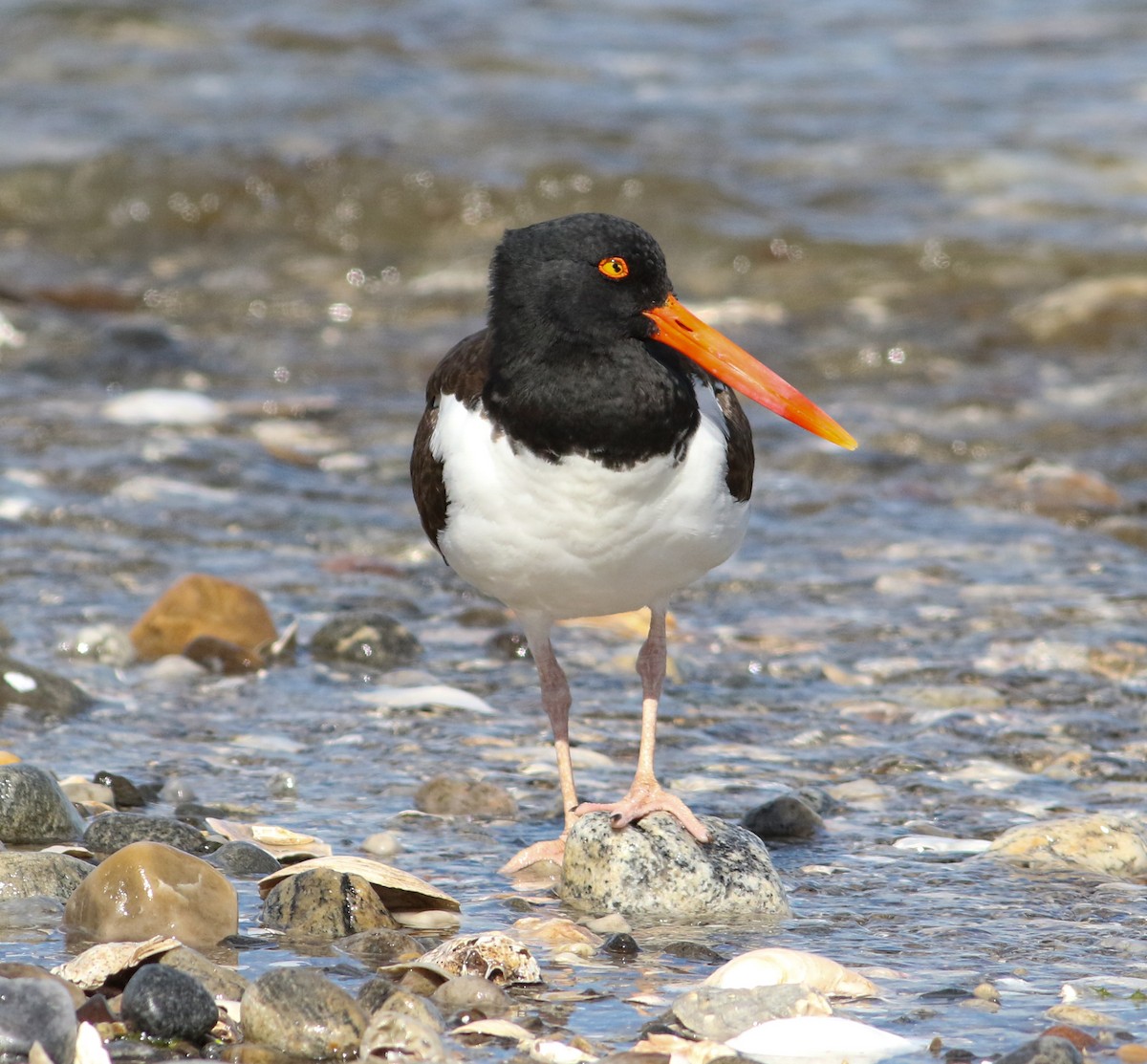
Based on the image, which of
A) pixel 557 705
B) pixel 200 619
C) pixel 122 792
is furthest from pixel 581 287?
pixel 200 619

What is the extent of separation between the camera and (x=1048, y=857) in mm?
3531

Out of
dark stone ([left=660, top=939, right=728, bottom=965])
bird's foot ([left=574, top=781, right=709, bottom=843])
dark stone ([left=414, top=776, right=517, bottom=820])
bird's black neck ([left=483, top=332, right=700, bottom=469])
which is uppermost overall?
bird's black neck ([left=483, top=332, right=700, bottom=469])

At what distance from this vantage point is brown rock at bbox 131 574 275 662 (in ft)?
16.1

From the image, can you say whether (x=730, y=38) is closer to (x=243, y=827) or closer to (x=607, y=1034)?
(x=243, y=827)

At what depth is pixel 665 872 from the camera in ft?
10.8

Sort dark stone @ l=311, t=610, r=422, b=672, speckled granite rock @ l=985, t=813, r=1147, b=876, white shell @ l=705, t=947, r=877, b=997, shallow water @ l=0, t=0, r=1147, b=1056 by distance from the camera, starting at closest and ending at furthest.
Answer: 1. white shell @ l=705, t=947, r=877, b=997
2. speckled granite rock @ l=985, t=813, r=1147, b=876
3. shallow water @ l=0, t=0, r=1147, b=1056
4. dark stone @ l=311, t=610, r=422, b=672

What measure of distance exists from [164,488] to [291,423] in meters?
1.08

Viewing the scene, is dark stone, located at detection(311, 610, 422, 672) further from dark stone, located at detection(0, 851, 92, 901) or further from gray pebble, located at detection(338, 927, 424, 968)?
gray pebble, located at detection(338, 927, 424, 968)

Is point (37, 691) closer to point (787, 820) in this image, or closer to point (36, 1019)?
point (787, 820)

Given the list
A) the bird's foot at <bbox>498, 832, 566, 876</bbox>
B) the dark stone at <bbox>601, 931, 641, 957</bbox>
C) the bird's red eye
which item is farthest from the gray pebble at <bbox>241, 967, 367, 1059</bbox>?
the bird's red eye

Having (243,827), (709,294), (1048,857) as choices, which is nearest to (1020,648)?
(1048,857)

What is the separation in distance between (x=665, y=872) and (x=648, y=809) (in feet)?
0.59

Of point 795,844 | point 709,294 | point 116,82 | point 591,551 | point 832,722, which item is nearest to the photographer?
point 591,551

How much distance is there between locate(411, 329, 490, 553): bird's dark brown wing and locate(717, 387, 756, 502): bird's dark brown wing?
55cm
